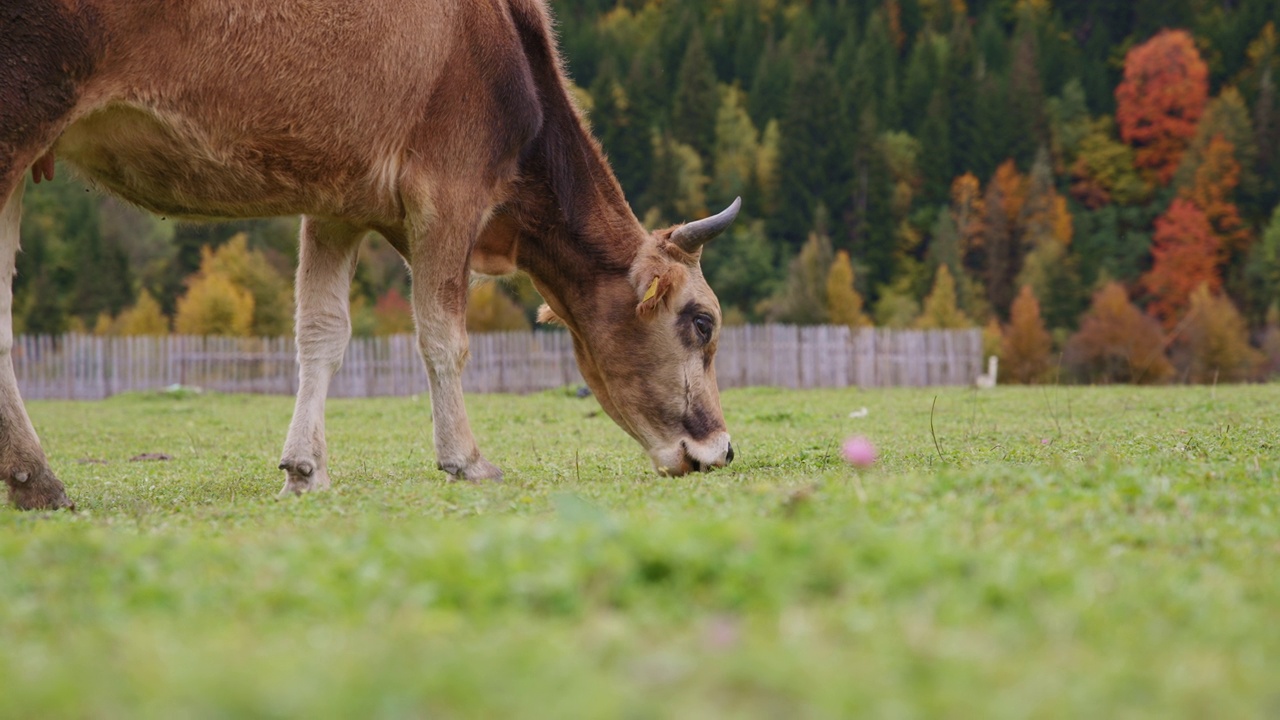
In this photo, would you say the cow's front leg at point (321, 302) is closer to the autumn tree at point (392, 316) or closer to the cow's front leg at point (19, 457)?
the cow's front leg at point (19, 457)

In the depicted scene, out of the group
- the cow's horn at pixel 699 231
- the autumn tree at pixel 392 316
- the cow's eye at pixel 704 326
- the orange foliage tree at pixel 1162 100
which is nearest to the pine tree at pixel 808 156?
the orange foliage tree at pixel 1162 100

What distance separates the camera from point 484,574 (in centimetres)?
271

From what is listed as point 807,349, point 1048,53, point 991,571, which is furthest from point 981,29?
point 991,571

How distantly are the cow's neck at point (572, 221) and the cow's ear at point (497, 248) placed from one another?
0.06 metres

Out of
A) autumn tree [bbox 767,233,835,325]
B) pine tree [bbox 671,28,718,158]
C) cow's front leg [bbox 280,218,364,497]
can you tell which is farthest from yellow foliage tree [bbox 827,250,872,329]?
cow's front leg [bbox 280,218,364,497]

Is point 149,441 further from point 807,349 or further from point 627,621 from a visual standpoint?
point 807,349

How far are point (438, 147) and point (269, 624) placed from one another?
159 inches

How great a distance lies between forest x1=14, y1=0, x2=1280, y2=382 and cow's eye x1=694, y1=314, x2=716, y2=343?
133ft

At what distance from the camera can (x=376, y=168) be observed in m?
6.08

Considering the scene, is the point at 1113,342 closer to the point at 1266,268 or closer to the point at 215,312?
the point at 1266,268

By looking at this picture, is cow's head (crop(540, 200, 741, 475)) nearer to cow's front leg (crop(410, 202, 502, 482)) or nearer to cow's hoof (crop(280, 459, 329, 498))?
cow's front leg (crop(410, 202, 502, 482))

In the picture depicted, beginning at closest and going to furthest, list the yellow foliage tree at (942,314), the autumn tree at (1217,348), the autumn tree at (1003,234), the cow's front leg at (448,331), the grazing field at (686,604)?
the grazing field at (686,604) < the cow's front leg at (448,331) < the autumn tree at (1217,348) < the yellow foliage tree at (942,314) < the autumn tree at (1003,234)

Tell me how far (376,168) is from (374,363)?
2512cm

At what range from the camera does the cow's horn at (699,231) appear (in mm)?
7188
